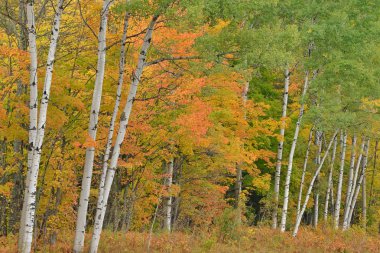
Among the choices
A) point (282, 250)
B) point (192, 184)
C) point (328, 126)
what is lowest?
point (282, 250)

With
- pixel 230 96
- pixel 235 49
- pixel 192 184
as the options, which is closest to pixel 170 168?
pixel 192 184

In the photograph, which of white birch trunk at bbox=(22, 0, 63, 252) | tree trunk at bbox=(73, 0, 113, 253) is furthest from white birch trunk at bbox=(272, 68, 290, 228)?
white birch trunk at bbox=(22, 0, 63, 252)

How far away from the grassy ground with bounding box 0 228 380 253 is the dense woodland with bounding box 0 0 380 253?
0.08 m

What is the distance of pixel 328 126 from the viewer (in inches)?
689

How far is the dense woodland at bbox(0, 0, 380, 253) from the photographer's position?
33.9 ft

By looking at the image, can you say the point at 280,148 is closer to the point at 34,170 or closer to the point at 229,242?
the point at 229,242

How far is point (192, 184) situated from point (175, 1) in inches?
510

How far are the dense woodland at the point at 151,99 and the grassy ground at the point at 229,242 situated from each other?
8 cm

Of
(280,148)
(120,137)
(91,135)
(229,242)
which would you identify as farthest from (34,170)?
(280,148)

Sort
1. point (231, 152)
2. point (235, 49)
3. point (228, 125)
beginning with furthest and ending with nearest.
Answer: point (228, 125), point (231, 152), point (235, 49)

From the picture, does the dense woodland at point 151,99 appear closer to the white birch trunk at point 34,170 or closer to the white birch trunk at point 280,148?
the white birch trunk at point 34,170

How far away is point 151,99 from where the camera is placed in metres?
14.1

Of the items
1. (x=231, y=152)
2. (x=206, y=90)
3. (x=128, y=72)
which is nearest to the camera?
(x=128, y=72)

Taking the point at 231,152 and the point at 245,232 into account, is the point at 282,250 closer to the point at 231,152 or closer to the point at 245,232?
the point at 245,232
